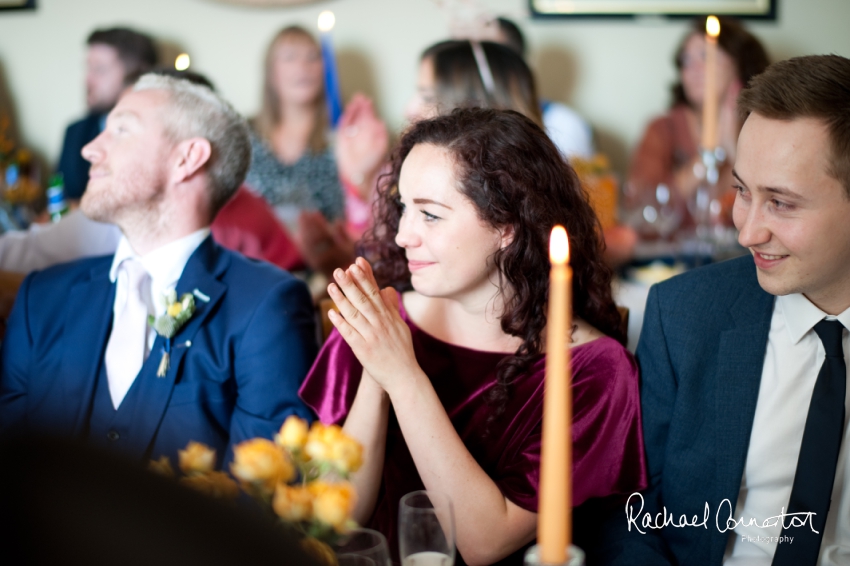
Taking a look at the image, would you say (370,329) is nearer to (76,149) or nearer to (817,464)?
(817,464)

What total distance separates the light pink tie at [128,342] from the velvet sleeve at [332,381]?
39 cm

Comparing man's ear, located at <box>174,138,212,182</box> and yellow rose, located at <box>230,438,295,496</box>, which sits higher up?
man's ear, located at <box>174,138,212,182</box>

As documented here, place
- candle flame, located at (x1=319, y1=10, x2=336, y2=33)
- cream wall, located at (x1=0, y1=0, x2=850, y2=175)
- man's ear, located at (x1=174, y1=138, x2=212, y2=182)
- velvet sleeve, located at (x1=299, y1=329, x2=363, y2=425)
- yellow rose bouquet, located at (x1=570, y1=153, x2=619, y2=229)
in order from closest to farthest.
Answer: velvet sleeve, located at (x1=299, y1=329, x2=363, y2=425)
man's ear, located at (x1=174, y1=138, x2=212, y2=182)
yellow rose bouquet, located at (x1=570, y1=153, x2=619, y2=229)
candle flame, located at (x1=319, y1=10, x2=336, y2=33)
cream wall, located at (x1=0, y1=0, x2=850, y2=175)

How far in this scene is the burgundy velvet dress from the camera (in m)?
1.35

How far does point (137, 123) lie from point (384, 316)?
88cm

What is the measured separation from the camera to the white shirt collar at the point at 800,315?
1279 millimetres

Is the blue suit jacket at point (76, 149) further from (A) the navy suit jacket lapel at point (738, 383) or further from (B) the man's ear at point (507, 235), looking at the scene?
(A) the navy suit jacket lapel at point (738, 383)

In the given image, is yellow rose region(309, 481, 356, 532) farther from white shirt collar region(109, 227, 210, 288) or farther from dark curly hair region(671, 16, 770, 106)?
dark curly hair region(671, 16, 770, 106)

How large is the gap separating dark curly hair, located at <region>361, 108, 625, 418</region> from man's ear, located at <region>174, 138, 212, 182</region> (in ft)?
1.79

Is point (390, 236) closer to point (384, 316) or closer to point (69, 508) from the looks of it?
point (384, 316)

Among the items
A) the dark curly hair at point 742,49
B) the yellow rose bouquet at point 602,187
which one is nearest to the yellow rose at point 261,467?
the yellow rose bouquet at point 602,187

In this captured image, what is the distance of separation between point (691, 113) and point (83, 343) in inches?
138

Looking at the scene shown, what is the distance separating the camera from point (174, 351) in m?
1.59

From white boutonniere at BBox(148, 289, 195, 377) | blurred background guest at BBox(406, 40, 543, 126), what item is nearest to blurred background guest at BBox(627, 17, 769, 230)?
blurred background guest at BBox(406, 40, 543, 126)
